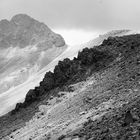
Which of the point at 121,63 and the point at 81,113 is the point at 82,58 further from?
the point at 81,113

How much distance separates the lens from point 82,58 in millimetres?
57469

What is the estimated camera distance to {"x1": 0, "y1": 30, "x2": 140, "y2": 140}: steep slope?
102 feet

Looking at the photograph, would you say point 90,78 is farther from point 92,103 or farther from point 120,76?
point 92,103

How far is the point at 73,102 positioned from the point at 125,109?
13.7 m

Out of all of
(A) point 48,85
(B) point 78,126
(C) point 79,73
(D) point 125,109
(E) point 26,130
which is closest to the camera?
(D) point 125,109

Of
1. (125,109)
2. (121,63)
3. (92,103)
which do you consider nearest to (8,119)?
(121,63)

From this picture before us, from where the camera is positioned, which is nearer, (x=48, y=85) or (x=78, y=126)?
(x=78, y=126)

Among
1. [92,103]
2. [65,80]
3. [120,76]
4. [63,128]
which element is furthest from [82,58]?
[63,128]

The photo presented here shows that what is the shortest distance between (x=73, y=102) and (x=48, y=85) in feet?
50.7

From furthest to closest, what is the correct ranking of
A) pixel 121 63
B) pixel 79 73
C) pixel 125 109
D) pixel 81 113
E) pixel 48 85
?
pixel 48 85
pixel 79 73
pixel 121 63
pixel 81 113
pixel 125 109

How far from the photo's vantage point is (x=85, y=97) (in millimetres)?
41375

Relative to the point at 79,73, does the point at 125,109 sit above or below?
below

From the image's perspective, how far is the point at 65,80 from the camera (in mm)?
55188

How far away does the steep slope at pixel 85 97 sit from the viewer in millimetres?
31109
